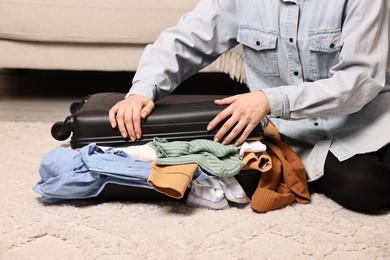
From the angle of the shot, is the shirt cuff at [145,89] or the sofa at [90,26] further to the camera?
the sofa at [90,26]

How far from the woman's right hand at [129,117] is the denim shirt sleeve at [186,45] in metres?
0.08

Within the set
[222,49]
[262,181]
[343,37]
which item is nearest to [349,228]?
[262,181]

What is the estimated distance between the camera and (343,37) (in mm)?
1111

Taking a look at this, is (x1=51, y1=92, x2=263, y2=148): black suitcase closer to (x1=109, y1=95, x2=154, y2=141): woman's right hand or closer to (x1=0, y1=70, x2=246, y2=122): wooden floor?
(x1=109, y1=95, x2=154, y2=141): woman's right hand

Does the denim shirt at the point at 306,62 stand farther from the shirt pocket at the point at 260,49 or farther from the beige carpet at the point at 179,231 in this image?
the beige carpet at the point at 179,231

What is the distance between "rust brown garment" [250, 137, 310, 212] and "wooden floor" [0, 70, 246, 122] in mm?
842

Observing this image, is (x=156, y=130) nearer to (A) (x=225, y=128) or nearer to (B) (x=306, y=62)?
(A) (x=225, y=128)

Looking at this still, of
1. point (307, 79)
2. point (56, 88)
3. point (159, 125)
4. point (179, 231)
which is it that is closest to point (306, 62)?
point (307, 79)

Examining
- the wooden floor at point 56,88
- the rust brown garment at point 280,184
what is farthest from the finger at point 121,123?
the wooden floor at point 56,88

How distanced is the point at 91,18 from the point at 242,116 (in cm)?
84

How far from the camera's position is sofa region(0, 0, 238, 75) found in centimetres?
177

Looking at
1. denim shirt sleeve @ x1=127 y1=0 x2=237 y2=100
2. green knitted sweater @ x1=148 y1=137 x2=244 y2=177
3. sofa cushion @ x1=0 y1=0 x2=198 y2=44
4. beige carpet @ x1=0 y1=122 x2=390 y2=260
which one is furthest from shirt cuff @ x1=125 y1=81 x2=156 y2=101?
sofa cushion @ x1=0 y1=0 x2=198 y2=44

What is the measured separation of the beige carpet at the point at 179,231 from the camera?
0.94m

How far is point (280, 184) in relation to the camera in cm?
115
